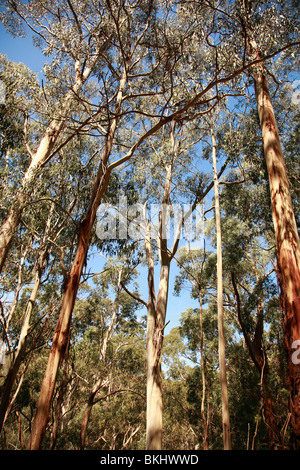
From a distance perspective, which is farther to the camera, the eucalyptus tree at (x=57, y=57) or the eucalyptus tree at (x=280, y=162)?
the eucalyptus tree at (x=57, y=57)

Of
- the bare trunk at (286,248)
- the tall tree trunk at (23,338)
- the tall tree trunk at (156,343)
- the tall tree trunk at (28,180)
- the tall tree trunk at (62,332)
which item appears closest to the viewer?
the tall tree trunk at (62,332)

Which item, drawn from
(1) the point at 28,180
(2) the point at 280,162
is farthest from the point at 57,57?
(2) the point at 280,162

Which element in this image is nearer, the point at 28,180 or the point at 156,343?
the point at 28,180

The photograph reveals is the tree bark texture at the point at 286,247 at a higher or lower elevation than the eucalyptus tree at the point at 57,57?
lower

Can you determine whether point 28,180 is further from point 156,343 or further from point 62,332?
point 156,343

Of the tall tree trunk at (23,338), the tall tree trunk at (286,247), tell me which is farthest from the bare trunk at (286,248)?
the tall tree trunk at (23,338)

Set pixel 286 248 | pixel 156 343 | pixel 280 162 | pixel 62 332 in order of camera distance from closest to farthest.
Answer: pixel 62 332, pixel 286 248, pixel 280 162, pixel 156 343

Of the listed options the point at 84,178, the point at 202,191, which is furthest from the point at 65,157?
the point at 202,191

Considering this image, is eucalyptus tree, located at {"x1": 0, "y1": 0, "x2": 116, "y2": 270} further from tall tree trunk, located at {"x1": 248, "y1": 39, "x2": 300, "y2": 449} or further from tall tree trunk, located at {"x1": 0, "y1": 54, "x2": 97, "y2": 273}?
tall tree trunk, located at {"x1": 248, "y1": 39, "x2": 300, "y2": 449}

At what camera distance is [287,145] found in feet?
26.9

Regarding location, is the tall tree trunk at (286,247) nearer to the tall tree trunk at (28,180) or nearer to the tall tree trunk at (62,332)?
the tall tree trunk at (62,332)

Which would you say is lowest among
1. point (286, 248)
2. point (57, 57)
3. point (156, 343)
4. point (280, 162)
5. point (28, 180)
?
point (156, 343)

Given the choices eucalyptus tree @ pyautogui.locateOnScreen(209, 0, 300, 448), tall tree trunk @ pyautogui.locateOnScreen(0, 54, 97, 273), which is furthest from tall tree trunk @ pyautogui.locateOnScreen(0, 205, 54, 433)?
eucalyptus tree @ pyautogui.locateOnScreen(209, 0, 300, 448)

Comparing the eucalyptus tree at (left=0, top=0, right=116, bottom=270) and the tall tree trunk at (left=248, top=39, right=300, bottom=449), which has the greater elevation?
the eucalyptus tree at (left=0, top=0, right=116, bottom=270)
